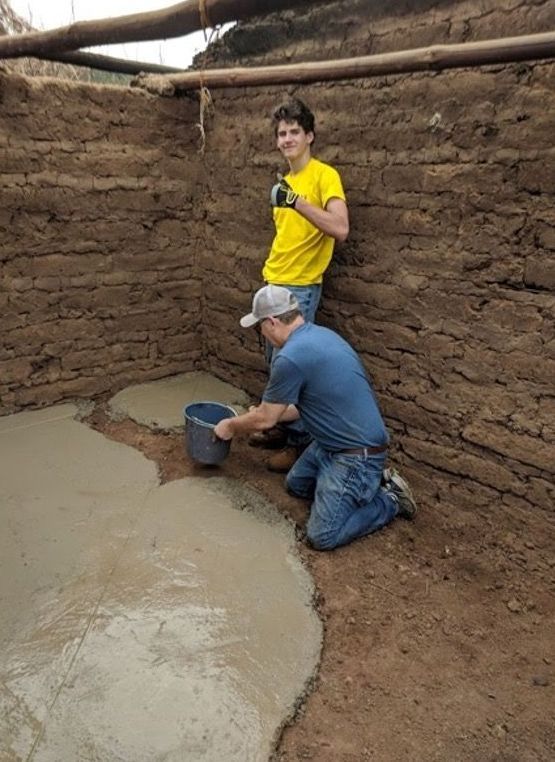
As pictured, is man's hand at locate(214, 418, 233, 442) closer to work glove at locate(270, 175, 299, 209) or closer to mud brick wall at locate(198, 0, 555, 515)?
mud brick wall at locate(198, 0, 555, 515)

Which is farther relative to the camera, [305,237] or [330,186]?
[305,237]

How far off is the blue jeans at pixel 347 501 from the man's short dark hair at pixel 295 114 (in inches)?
72.0

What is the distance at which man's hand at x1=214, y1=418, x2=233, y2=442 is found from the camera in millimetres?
3424

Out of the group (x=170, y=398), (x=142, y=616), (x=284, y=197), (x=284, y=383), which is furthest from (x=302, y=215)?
Answer: (x=142, y=616)

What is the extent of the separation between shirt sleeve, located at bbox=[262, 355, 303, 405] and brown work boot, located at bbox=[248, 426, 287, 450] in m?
0.93

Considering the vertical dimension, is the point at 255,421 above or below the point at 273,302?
below

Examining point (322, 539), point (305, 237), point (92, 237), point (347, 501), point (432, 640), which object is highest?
point (305, 237)

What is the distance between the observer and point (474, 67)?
9.63 ft

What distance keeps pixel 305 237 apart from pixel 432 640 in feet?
7.36

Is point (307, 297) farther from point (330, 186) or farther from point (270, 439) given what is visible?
point (270, 439)

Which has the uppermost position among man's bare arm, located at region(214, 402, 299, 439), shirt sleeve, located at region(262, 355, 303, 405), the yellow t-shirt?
the yellow t-shirt

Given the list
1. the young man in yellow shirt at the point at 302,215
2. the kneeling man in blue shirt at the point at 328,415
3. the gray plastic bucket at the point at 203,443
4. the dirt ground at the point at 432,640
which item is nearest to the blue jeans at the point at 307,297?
the young man in yellow shirt at the point at 302,215

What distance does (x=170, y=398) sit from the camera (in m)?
4.65

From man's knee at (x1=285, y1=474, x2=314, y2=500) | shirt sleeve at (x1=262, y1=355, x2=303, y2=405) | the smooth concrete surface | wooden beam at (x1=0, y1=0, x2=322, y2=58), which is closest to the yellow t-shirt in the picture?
shirt sleeve at (x1=262, y1=355, x2=303, y2=405)
